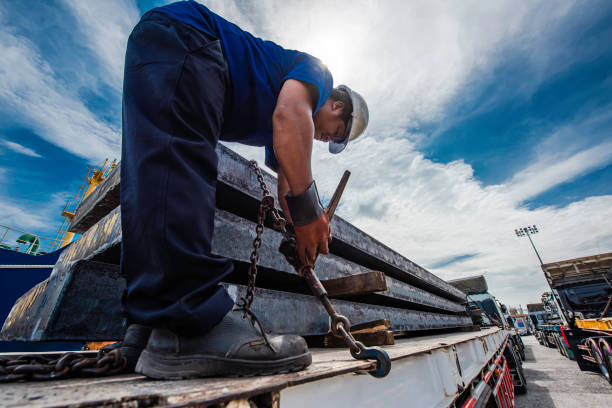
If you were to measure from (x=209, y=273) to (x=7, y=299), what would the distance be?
898cm

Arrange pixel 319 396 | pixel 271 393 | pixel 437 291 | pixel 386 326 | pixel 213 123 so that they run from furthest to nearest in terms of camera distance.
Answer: pixel 437 291 → pixel 386 326 → pixel 213 123 → pixel 319 396 → pixel 271 393

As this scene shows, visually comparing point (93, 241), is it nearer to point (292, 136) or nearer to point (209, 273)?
point (209, 273)

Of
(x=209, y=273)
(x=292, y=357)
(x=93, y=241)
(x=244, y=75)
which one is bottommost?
(x=292, y=357)

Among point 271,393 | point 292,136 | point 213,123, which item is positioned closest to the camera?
point 271,393

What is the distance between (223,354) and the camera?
2.66 feet

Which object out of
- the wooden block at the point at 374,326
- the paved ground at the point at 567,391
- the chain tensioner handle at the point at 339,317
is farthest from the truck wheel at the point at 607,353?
the chain tensioner handle at the point at 339,317

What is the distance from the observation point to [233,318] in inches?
36.0

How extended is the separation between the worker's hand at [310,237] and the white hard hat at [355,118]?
35.7 inches

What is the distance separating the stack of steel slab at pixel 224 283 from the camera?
4.11 ft

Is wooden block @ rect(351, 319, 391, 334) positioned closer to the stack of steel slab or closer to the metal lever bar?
the stack of steel slab

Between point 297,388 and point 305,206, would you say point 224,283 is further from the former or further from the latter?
point 297,388

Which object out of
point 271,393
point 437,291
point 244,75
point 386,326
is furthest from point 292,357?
point 437,291

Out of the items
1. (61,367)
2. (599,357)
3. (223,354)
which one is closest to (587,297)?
(599,357)

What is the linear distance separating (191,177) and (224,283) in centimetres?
91
